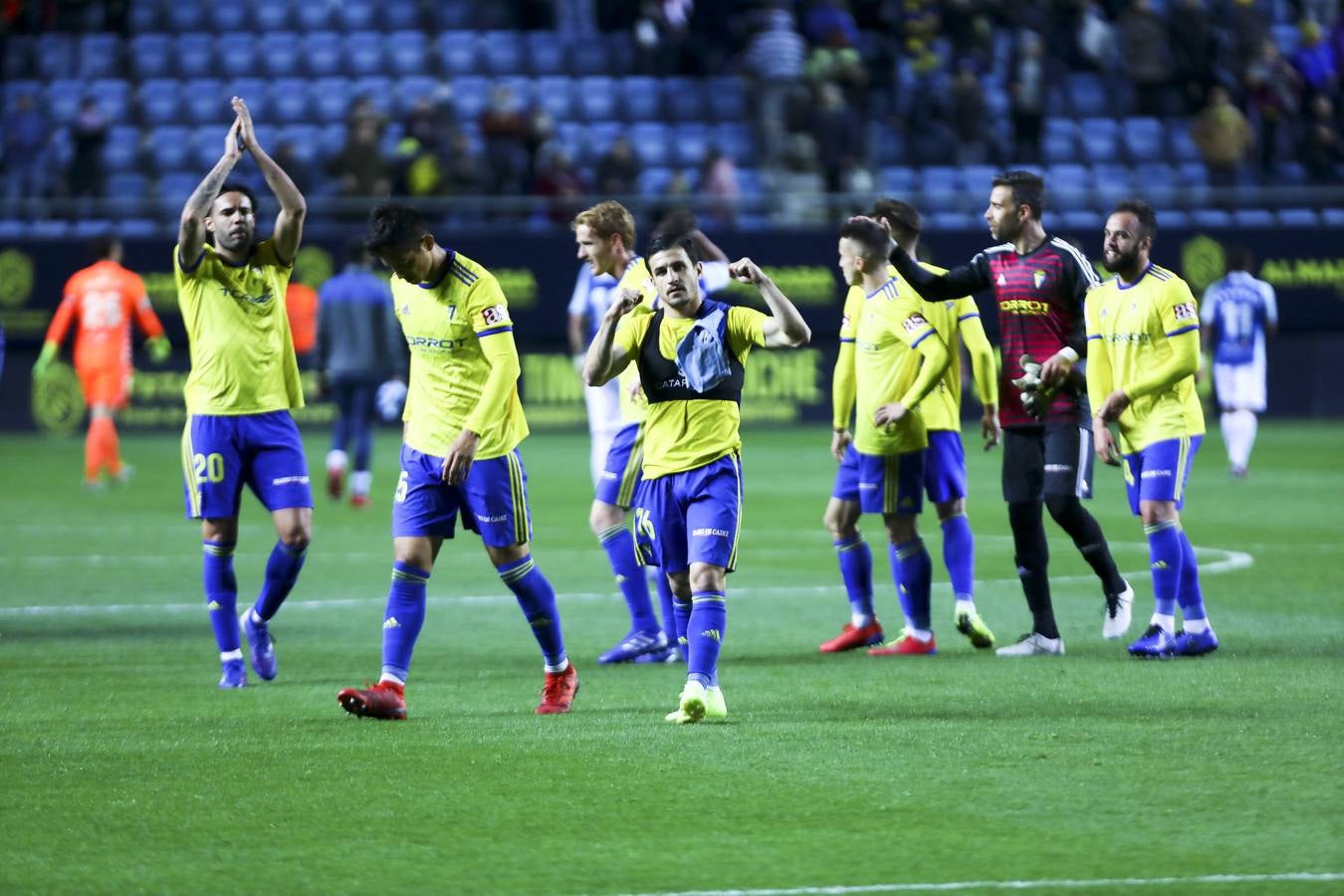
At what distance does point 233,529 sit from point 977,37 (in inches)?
848

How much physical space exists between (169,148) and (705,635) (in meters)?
20.7

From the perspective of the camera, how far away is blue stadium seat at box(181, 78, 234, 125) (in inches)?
1070

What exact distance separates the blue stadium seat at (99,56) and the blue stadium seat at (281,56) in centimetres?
189

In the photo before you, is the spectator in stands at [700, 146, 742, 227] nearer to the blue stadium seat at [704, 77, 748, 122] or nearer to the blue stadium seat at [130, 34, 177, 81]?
the blue stadium seat at [704, 77, 748, 122]

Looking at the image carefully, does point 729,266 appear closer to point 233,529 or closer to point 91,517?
point 233,529

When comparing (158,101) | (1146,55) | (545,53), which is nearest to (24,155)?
(158,101)

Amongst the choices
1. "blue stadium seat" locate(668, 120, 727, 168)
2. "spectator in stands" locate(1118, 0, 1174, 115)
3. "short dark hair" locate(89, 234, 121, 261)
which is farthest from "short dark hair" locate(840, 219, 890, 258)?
"spectator in stands" locate(1118, 0, 1174, 115)

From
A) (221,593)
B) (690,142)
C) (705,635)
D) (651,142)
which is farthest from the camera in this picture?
(690,142)

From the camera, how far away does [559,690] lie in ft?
26.1

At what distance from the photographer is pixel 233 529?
8.80 metres

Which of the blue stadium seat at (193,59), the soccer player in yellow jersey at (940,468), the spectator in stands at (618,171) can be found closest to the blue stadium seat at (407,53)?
the blue stadium seat at (193,59)

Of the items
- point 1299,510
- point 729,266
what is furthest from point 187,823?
point 1299,510

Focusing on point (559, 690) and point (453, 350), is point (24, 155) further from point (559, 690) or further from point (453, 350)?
point (559, 690)

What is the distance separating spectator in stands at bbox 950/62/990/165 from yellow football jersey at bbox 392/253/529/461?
20046 millimetres
